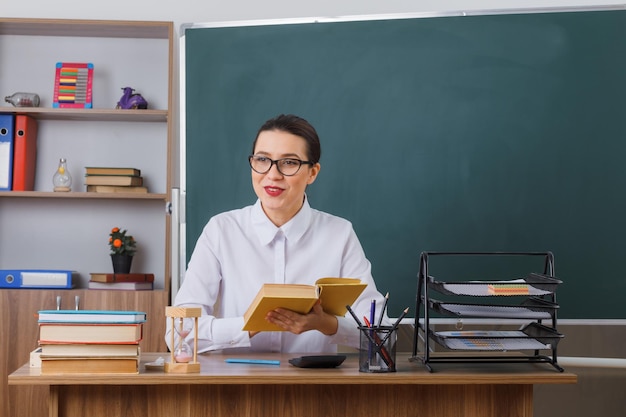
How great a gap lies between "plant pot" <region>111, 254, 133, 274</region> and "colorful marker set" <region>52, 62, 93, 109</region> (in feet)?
2.53

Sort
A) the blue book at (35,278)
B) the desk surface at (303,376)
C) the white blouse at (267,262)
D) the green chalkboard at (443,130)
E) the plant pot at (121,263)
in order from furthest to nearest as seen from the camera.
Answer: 1. the plant pot at (121,263)
2. the blue book at (35,278)
3. the green chalkboard at (443,130)
4. the white blouse at (267,262)
5. the desk surface at (303,376)

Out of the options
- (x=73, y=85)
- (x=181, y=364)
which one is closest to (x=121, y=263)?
(x=73, y=85)

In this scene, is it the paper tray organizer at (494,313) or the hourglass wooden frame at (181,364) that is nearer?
the hourglass wooden frame at (181,364)

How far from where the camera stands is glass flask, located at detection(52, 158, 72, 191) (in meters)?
3.75

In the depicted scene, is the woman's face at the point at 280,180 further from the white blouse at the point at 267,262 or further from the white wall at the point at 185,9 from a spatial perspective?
the white wall at the point at 185,9

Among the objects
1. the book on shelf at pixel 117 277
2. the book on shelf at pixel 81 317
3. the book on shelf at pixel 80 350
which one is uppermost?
the book on shelf at pixel 117 277

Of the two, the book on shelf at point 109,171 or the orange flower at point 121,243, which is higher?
the book on shelf at point 109,171

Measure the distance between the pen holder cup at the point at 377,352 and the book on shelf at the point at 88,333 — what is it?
0.55 metres

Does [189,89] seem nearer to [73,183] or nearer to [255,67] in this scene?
[255,67]

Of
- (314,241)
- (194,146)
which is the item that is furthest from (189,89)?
(314,241)

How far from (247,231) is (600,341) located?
1607 millimetres

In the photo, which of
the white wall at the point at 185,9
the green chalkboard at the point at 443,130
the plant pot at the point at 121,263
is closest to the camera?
the green chalkboard at the point at 443,130

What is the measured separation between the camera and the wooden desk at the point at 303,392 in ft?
5.72

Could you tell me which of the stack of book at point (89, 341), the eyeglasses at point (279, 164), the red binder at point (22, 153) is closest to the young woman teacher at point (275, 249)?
the eyeglasses at point (279, 164)
